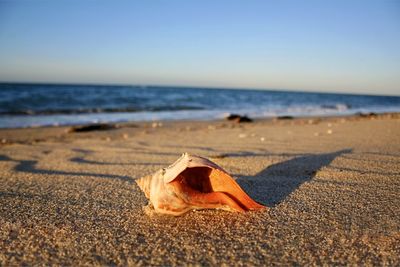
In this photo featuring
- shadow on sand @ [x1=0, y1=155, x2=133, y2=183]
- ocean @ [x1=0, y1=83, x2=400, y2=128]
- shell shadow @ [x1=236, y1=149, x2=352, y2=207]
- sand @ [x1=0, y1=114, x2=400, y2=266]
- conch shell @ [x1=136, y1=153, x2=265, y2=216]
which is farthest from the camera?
ocean @ [x1=0, y1=83, x2=400, y2=128]

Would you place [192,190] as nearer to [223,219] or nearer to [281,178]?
[223,219]

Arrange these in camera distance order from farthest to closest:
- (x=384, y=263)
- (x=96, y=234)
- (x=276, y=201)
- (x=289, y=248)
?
(x=276, y=201), (x=96, y=234), (x=289, y=248), (x=384, y=263)

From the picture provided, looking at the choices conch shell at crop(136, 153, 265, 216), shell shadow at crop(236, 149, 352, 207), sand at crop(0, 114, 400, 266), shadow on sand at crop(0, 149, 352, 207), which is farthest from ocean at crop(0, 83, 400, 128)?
conch shell at crop(136, 153, 265, 216)

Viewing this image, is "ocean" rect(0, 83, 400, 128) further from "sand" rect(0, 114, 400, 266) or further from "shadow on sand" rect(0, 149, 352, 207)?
"sand" rect(0, 114, 400, 266)

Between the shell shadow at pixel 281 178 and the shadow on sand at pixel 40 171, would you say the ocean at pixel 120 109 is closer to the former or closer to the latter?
Result: the shadow on sand at pixel 40 171

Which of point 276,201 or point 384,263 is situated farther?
point 276,201

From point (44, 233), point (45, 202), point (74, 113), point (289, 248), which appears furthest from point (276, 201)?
point (74, 113)

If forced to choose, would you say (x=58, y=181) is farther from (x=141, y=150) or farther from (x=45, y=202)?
(x=141, y=150)
